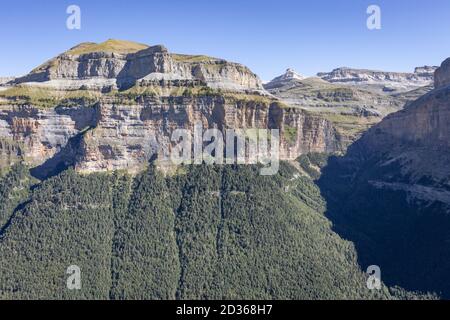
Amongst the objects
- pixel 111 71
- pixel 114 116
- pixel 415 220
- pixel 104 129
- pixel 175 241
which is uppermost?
pixel 111 71

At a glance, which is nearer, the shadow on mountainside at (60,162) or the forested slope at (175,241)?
the forested slope at (175,241)

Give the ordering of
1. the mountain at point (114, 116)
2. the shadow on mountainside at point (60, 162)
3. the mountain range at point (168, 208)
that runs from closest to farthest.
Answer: the mountain range at point (168, 208)
the mountain at point (114, 116)
the shadow on mountainside at point (60, 162)

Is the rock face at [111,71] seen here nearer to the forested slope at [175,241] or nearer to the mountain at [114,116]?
the mountain at [114,116]

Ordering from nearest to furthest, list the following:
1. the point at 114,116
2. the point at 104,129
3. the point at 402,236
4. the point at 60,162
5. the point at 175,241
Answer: the point at 175,241
the point at 402,236
the point at 104,129
the point at 114,116
the point at 60,162

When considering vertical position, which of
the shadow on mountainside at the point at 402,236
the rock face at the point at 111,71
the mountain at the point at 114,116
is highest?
the rock face at the point at 111,71

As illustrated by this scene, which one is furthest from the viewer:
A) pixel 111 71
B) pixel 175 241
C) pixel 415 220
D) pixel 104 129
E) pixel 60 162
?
pixel 111 71

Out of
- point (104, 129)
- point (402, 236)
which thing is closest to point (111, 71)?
point (104, 129)

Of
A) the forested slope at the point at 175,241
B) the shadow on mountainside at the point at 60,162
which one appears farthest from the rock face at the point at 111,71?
the forested slope at the point at 175,241

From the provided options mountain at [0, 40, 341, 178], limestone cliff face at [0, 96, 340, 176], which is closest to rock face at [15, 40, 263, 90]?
mountain at [0, 40, 341, 178]

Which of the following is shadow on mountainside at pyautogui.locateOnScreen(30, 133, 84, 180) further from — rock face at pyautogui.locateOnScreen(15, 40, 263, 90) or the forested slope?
rock face at pyautogui.locateOnScreen(15, 40, 263, 90)

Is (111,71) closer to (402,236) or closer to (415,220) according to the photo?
(402,236)
